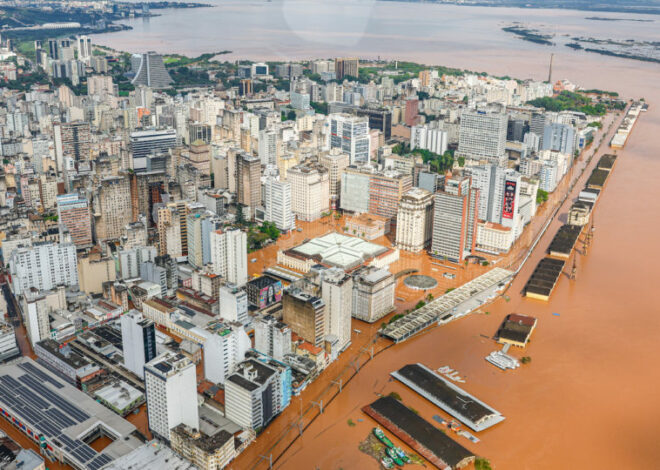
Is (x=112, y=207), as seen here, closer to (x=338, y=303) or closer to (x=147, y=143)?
(x=147, y=143)

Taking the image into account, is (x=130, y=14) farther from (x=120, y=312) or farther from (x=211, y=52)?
(x=120, y=312)

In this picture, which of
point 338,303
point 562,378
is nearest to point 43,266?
point 338,303

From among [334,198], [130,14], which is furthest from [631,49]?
[130,14]

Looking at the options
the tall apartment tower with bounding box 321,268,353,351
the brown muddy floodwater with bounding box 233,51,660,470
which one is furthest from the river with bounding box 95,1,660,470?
the tall apartment tower with bounding box 321,268,353,351

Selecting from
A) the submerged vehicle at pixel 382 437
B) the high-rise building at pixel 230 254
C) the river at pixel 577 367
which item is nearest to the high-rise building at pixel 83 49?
the high-rise building at pixel 230 254

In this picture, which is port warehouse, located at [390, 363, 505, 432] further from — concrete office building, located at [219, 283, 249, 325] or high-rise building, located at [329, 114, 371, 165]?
high-rise building, located at [329, 114, 371, 165]

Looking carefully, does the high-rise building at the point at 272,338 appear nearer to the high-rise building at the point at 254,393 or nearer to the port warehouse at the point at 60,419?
the high-rise building at the point at 254,393
